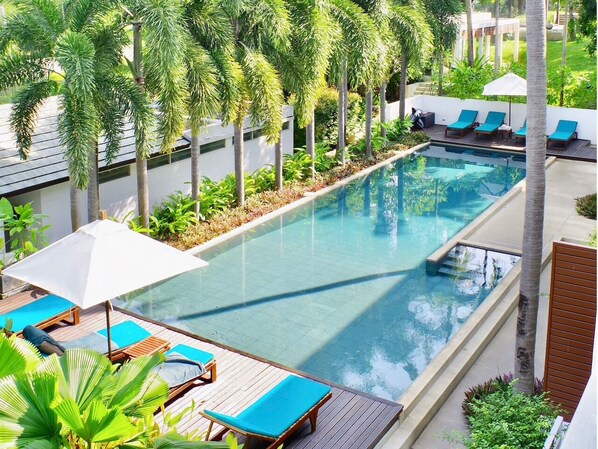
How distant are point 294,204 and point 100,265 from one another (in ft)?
35.7

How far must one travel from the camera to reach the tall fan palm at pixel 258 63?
16.5 metres

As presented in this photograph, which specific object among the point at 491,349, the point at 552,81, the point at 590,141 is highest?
the point at 552,81

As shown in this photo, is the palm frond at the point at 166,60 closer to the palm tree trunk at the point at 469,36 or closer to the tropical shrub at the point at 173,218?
the tropical shrub at the point at 173,218

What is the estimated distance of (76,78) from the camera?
481 inches

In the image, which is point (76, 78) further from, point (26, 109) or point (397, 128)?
point (397, 128)

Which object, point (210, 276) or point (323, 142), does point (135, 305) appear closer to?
point (210, 276)

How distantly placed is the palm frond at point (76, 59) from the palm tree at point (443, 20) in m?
16.8

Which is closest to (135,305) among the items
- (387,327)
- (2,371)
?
(387,327)

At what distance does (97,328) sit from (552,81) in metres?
21.9

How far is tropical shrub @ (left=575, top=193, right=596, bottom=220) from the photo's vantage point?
18.3 m

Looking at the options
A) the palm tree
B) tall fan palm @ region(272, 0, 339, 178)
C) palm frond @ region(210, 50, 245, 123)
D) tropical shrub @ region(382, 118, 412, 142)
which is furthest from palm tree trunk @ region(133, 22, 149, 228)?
the palm tree

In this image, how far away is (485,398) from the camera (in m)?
9.81

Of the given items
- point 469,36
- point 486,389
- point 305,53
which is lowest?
point 486,389

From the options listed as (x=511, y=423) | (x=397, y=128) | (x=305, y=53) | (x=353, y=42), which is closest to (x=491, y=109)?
(x=397, y=128)
